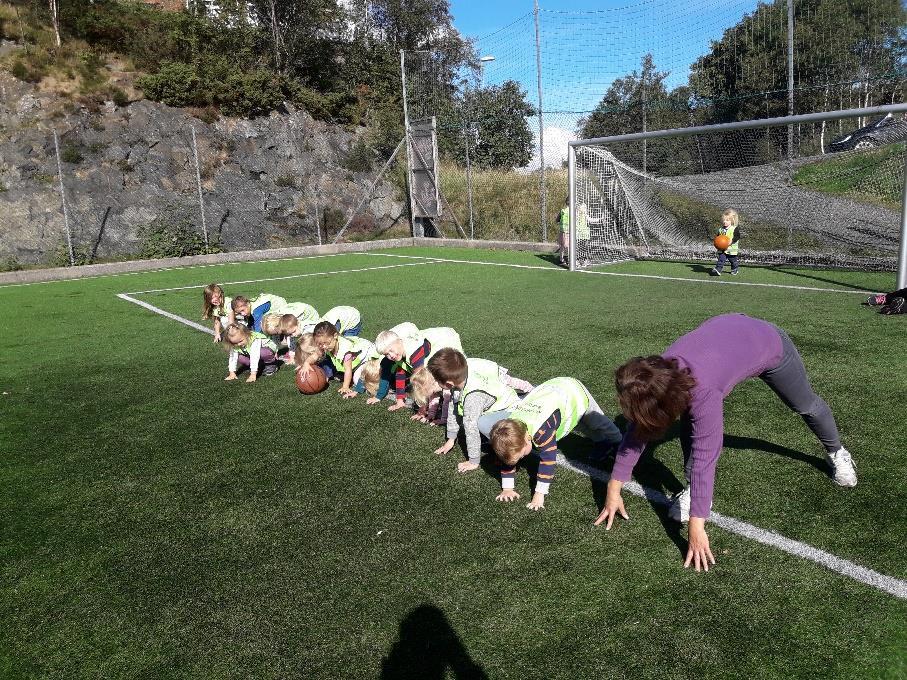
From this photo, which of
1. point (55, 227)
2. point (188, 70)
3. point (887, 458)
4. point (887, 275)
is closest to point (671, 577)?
point (887, 458)

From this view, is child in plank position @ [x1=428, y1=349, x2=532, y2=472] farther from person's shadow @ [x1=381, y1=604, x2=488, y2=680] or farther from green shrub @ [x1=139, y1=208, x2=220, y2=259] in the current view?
green shrub @ [x1=139, y1=208, x2=220, y2=259]

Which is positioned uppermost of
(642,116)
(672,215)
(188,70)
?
(188,70)

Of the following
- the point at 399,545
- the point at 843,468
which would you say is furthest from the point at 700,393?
the point at 399,545

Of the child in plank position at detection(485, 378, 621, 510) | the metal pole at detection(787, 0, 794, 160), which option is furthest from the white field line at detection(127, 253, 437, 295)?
the child in plank position at detection(485, 378, 621, 510)

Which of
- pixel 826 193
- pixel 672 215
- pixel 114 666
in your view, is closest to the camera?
pixel 114 666

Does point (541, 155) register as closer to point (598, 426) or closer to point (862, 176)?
point (862, 176)

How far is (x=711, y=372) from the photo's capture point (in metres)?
3.12

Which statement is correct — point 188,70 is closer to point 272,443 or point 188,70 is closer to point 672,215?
point 672,215

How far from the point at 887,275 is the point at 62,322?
14.6 m

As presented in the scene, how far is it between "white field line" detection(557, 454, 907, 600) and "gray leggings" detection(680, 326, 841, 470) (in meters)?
0.42

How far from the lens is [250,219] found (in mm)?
26453

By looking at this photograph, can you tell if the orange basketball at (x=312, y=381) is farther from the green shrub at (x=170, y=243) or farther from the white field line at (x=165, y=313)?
the green shrub at (x=170, y=243)

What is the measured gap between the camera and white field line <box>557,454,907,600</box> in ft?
10.1

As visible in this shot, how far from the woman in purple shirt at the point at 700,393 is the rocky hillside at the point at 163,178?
22.0 meters
